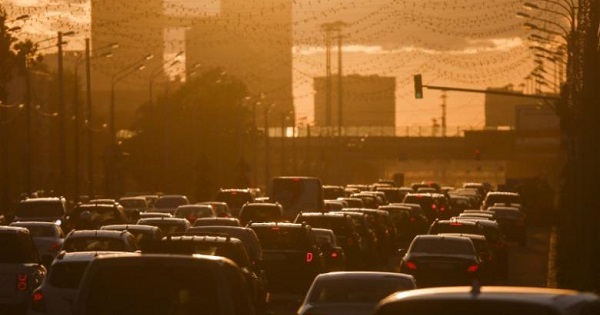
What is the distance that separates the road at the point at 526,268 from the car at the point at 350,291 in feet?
11.8

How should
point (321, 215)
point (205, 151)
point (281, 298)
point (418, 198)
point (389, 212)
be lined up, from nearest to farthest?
1. point (281, 298)
2. point (321, 215)
3. point (389, 212)
4. point (418, 198)
5. point (205, 151)

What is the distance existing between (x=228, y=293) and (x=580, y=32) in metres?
47.2

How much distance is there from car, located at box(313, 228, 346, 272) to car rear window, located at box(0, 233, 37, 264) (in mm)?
10330

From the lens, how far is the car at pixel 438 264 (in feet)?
102

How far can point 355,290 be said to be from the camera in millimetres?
21250

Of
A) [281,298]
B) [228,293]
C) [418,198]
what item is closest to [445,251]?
[281,298]

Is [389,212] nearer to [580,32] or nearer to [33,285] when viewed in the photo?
[580,32]

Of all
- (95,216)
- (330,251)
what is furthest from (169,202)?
(330,251)

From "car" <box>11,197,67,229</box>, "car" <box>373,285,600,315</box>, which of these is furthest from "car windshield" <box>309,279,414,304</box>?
"car" <box>11,197,67,229</box>

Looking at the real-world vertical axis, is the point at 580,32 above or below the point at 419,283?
above

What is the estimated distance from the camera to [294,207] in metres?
61.7

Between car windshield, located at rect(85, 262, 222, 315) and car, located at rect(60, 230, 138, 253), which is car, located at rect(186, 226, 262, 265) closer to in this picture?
car, located at rect(60, 230, 138, 253)

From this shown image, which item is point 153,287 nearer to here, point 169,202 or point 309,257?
point 309,257

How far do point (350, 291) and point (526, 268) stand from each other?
31.3 metres
